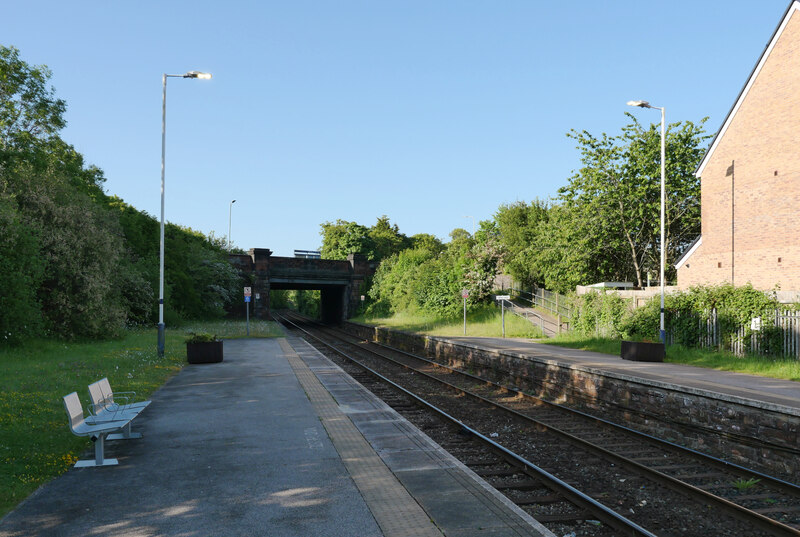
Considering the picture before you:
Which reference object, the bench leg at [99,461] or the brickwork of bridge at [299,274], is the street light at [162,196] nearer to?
the bench leg at [99,461]

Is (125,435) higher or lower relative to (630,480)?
higher

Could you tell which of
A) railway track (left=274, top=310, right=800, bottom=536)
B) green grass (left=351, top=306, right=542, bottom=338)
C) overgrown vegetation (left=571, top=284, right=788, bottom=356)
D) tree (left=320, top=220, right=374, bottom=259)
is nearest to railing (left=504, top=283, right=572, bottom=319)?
green grass (left=351, top=306, right=542, bottom=338)

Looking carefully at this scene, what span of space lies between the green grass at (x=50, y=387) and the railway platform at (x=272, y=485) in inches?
17.6

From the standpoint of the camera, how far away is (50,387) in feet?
40.8

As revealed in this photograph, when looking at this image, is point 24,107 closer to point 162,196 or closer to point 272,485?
point 162,196

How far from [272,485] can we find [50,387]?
8895 mm

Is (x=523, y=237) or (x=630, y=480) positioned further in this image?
(x=523, y=237)

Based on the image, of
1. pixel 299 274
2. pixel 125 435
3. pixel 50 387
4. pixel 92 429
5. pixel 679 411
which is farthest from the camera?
pixel 299 274

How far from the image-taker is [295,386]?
13.7 meters

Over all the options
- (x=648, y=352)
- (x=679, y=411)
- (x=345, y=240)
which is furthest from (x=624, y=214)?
(x=345, y=240)

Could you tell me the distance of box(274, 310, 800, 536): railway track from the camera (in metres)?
6.14

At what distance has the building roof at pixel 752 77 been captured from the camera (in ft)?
73.7

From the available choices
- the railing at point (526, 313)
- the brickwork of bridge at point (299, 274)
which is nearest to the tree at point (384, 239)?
the brickwork of bridge at point (299, 274)

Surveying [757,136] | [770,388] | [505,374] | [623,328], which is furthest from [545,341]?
[770,388]
